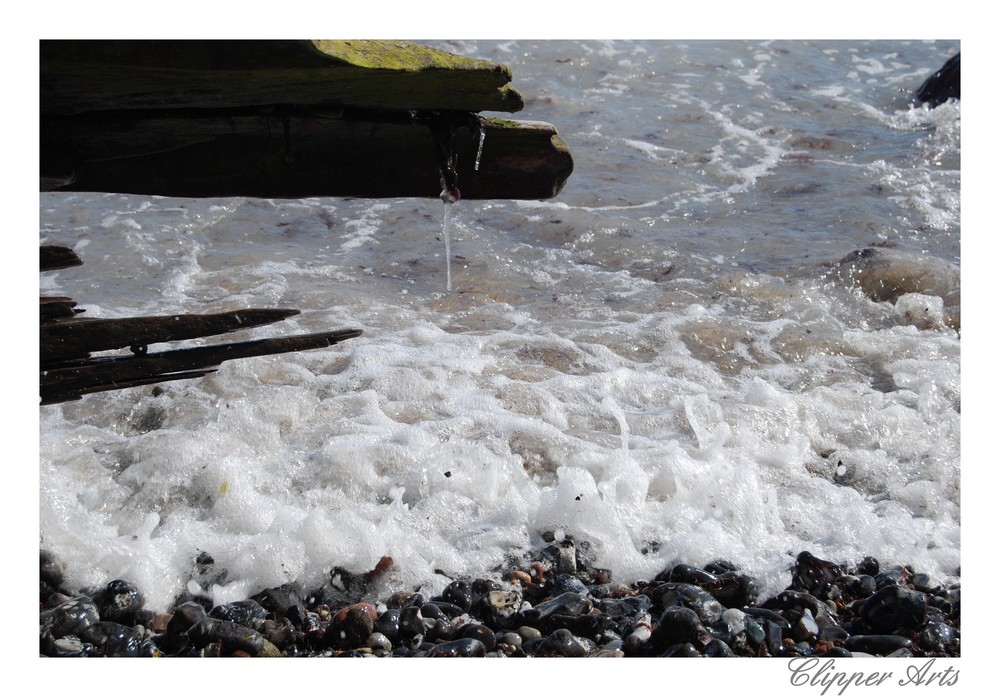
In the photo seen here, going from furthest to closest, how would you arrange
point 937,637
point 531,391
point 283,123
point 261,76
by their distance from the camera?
point 531,391
point 937,637
point 283,123
point 261,76

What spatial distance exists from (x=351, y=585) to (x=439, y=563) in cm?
36

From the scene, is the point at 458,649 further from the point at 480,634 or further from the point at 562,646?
the point at 562,646

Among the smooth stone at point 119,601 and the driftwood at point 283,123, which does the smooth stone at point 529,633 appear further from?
→ the driftwood at point 283,123

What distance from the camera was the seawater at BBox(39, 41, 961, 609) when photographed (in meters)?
3.75

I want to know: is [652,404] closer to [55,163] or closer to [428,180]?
[428,180]

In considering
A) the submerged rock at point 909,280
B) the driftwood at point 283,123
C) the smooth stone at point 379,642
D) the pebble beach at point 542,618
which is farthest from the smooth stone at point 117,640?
the submerged rock at point 909,280

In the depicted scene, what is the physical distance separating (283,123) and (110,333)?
3.11 feet

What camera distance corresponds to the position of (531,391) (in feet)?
16.6

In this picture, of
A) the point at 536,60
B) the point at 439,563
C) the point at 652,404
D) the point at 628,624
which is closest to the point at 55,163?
the point at 439,563

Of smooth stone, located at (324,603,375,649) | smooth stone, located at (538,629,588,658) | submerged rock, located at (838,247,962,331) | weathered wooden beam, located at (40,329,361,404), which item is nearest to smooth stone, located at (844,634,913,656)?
smooth stone, located at (538,629,588,658)

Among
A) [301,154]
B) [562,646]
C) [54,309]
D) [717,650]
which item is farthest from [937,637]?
[54,309]

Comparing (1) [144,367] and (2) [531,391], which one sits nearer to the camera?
(1) [144,367]

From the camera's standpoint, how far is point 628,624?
3250 mm

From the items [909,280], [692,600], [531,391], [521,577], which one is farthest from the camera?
[909,280]
